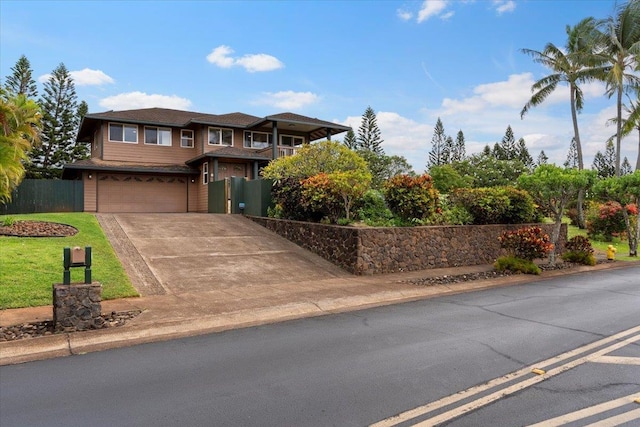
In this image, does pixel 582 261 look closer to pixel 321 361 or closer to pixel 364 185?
pixel 364 185

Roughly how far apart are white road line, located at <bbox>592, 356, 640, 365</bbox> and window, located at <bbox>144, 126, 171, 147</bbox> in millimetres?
26916

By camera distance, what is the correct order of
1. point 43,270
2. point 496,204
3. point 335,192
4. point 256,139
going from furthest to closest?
point 256,139, point 496,204, point 335,192, point 43,270

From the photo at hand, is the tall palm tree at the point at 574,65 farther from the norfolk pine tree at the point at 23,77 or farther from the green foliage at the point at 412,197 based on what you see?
the norfolk pine tree at the point at 23,77

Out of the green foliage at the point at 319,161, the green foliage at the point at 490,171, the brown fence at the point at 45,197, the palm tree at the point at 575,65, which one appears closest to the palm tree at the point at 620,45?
the palm tree at the point at 575,65

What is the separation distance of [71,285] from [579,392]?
6.90 meters

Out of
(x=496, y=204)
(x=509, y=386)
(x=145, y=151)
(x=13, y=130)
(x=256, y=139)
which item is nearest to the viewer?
(x=509, y=386)

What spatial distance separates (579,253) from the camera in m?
15.6

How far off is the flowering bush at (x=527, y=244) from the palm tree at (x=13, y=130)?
47.5 feet

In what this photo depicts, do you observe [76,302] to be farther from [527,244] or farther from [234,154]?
[234,154]

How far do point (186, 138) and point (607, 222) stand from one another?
1033 inches

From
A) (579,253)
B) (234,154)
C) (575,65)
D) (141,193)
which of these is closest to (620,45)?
(575,65)

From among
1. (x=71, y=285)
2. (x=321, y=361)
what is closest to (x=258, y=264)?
(x=71, y=285)

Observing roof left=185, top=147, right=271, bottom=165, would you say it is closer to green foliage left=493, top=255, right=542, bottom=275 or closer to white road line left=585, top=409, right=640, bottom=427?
green foliage left=493, top=255, right=542, bottom=275

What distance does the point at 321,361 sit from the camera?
513 cm
